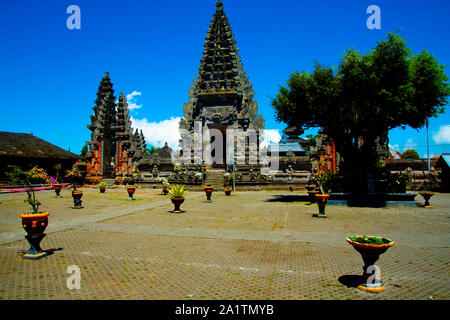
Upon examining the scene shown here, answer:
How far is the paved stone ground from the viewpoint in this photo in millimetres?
5484

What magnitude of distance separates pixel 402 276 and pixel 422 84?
1751 centimetres

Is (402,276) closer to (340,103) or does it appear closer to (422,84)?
(340,103)

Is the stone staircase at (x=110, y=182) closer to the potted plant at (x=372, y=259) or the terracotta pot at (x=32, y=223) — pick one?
the terracotta pot at (x=32, y=223)

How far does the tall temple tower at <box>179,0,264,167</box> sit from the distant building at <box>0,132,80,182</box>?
1734 cm

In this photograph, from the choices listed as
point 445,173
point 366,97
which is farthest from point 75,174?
point 445,173

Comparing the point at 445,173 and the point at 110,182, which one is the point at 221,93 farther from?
the point at 445,173

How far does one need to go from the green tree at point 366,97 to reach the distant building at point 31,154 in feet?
103

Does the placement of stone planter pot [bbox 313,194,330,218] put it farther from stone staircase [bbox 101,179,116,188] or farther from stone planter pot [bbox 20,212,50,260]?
stone staircase [bbox 101,179,116,188]

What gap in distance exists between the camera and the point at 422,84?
19.0m

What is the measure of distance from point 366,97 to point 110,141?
36.5m

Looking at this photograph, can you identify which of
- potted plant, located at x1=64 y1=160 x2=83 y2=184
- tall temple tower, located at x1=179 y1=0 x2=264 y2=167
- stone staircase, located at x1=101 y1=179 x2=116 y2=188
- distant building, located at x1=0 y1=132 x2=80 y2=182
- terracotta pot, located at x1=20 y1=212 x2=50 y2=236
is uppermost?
tall temple tower, located at x1=179 y1=0 x2=264 y2=167

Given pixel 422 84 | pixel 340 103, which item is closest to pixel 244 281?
pixel 340 103

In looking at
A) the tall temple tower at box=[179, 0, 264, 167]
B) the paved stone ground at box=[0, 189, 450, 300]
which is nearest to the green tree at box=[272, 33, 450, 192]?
the paved stone ground at box=[0, 189, 450, 300]

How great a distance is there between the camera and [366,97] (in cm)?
1936
